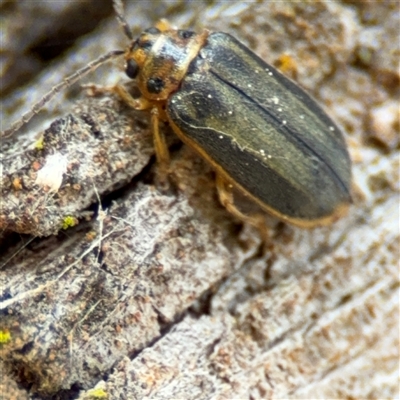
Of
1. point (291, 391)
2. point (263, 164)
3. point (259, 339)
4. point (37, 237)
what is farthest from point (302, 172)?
point (37, 237)

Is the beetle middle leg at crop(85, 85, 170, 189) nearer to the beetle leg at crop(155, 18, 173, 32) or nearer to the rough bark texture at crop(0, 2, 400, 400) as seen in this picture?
the rough bark texture at crop(0, 2, 400, 400)

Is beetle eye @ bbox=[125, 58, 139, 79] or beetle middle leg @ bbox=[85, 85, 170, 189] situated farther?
beetle eye @ bbox=[125, 58, 139, 79]

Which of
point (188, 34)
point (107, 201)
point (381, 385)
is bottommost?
point (381, 385)

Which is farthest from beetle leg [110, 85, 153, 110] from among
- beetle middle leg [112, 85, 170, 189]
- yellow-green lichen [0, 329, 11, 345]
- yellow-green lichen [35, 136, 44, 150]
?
yellow-green lichen [0, 329, 11, 345]

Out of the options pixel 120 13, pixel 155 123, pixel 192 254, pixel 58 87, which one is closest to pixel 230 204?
pixel 192 254

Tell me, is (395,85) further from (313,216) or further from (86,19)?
(86,19)

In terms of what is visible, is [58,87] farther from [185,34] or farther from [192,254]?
[192,254]

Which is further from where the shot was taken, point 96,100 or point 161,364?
point 96,100

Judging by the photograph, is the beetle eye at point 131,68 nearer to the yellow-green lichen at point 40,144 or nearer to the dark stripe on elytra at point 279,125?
the dark stripe on elytra at point 279,125
